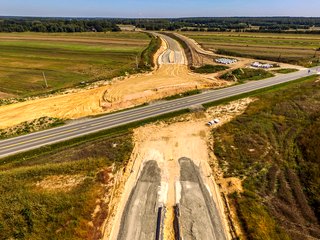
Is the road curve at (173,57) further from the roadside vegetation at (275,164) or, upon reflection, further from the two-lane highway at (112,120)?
the roadside vegetation at (275,164)

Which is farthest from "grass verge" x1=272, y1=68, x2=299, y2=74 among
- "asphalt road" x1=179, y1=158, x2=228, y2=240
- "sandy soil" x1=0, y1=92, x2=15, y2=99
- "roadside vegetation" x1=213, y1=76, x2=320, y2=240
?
"sandy soil" x1=0, y1=92, x2=15, y2=99

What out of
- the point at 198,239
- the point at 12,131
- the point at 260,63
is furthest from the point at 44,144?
the point at 260,63

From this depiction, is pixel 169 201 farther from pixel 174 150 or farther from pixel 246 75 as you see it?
pixel 246 75

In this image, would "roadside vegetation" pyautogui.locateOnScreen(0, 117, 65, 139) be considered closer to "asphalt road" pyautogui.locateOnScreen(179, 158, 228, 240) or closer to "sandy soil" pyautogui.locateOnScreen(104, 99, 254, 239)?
"sandy soil" pyautogui.locateOnScreen(104, 99, 254, 239)

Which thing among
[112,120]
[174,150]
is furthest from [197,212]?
[112,120]

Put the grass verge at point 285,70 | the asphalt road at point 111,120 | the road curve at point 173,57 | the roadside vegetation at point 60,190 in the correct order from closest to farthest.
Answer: the roadside vegetation at point 60,190, the asphalt road at point 111,120, the grass verge at point 285,70, the road curve at point 173,57

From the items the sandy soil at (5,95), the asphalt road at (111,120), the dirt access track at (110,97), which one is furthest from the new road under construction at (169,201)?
the sandy soil at (5,95)
